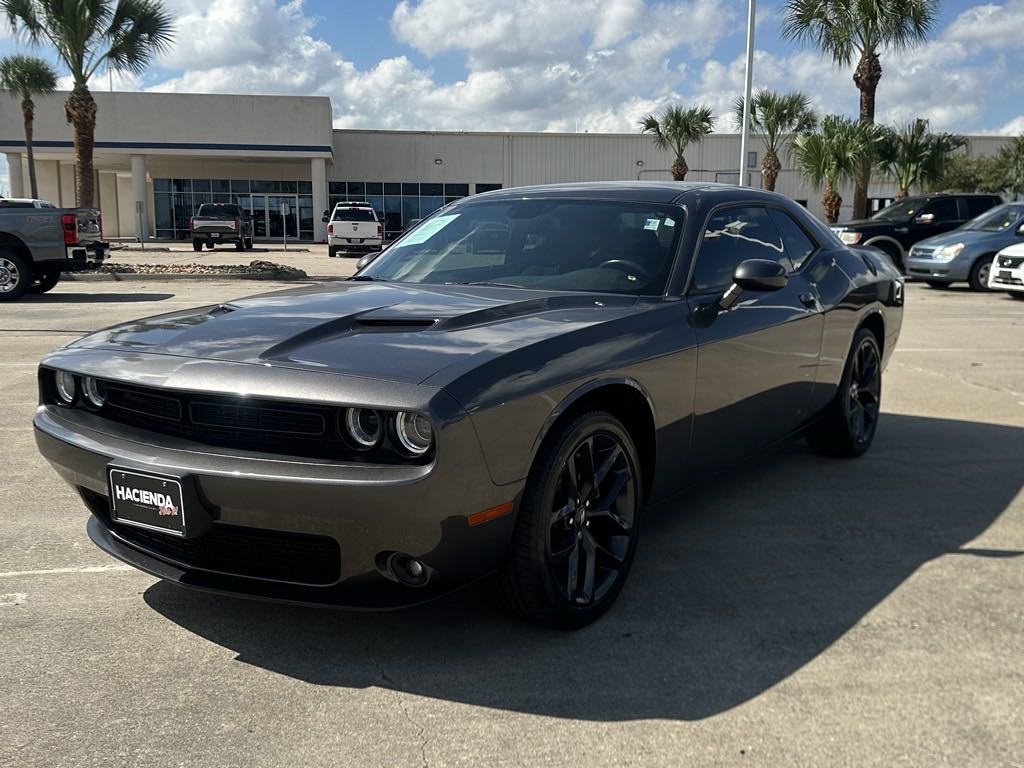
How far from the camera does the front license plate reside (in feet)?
9.27

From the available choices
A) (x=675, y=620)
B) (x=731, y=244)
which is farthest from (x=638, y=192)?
(x=675, y=620)

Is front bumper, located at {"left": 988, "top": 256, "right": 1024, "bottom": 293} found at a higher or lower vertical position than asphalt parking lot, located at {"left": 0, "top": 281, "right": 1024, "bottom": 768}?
higher

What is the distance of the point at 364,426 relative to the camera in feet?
9.24

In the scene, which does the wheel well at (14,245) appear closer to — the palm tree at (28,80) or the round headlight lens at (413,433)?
the round headlight lens at (413,433)

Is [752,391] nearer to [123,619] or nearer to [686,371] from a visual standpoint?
[686,371]

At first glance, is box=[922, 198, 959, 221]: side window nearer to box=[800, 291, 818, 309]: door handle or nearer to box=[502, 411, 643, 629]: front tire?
box=[800, 291, 818, 309]: door handle

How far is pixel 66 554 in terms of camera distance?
3.98m

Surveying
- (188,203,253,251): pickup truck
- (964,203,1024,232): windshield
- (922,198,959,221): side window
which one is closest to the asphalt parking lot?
(964,203,1024,232): windshield

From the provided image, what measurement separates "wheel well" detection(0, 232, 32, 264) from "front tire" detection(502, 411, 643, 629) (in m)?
14.0

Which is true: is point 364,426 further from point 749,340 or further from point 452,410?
point 749,340

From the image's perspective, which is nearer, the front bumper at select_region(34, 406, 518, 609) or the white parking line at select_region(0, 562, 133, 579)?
the front bumper at select_region(34, 406, 518, 609)

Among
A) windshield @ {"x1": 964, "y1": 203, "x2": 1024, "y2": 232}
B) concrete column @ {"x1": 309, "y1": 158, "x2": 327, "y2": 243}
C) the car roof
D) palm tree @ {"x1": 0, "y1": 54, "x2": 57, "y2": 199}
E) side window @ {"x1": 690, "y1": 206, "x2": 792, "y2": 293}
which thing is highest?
palm tree @ {"x1": 0, "y1": 54, "x2": 57, "y2": 199}

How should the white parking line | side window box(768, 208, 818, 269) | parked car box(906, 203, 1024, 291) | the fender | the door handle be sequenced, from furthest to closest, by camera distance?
parked car box(906, 203, 1024, 291), side window box(768, 208, 818, 269), the door handle, the white parking line, the fender

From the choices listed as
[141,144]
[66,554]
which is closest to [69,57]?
[141,144]
